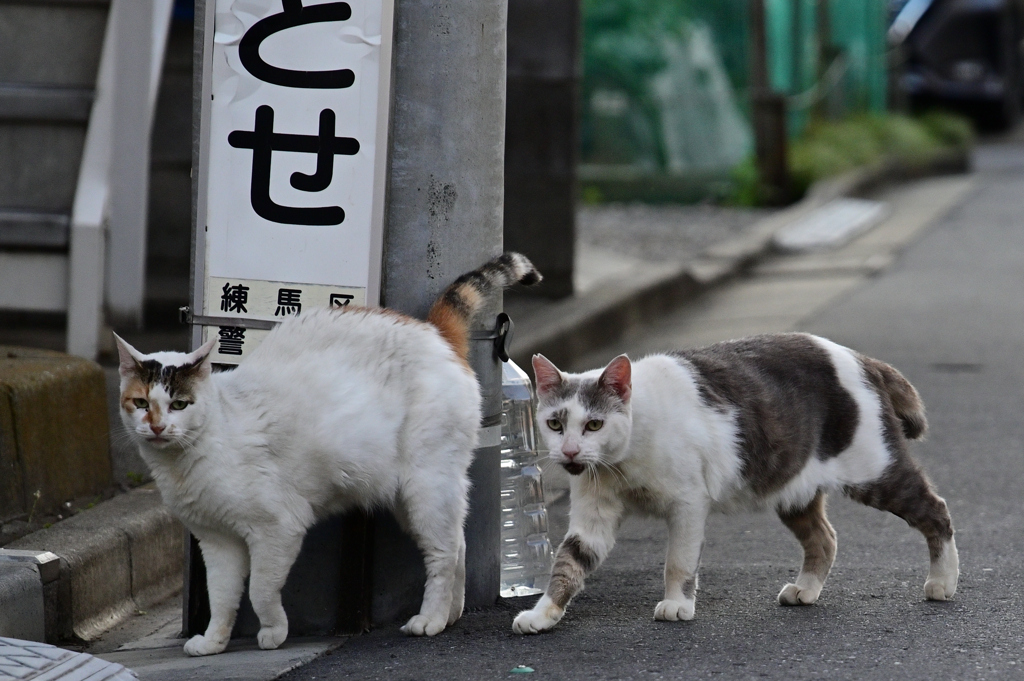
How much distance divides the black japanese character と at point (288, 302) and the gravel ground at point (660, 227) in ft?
25.5

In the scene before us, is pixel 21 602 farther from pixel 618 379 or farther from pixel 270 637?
pixel 618 379

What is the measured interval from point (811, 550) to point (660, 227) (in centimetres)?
922

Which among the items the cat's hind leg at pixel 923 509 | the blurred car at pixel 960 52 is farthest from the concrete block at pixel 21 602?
the blurred car at pixel 960 52

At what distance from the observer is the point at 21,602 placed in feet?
12.2

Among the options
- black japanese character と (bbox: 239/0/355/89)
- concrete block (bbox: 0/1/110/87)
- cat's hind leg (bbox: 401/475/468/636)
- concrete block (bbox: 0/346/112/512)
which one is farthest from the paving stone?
concrete block (bbox: 0/1/110/87)

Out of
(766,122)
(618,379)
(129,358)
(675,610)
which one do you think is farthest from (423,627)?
(766,122)

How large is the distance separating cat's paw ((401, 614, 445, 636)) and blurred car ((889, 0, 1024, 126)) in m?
22.3

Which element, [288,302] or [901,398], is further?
[901,398]

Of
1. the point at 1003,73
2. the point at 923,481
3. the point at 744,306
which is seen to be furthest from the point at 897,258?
the point at 1003,73

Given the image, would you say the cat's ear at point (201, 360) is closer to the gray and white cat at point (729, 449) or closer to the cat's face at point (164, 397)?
the cat's face at point (164, 397)

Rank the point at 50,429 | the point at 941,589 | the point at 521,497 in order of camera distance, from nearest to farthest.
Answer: the point at 941,589, the point at 50,429, the point at 521,497

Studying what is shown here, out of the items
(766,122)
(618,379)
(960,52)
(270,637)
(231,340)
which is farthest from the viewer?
(960,52)

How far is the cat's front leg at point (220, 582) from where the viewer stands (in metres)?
3.70

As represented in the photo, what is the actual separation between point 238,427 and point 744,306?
700 centimetres
